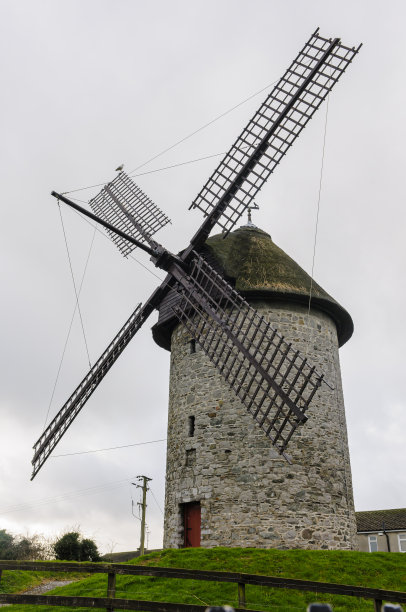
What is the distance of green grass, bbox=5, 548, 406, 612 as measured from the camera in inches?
349

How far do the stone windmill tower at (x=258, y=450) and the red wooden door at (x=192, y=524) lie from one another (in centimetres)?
2

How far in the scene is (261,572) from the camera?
407 inches

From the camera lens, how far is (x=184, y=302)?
1558 centimetres

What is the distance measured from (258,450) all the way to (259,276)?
480cm

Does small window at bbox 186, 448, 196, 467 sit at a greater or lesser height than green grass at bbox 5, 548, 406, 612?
greater

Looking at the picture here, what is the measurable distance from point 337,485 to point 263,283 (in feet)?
18.1

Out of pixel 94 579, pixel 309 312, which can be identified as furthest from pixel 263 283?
pixel 94 579

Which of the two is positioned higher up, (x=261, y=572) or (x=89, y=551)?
(x=89, y=551)

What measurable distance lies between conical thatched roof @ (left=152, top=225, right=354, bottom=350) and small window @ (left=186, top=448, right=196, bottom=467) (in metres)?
3.98

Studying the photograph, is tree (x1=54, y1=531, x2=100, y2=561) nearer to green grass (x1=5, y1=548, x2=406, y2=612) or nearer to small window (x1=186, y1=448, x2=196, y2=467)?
small window (x1=186, y1=448, x2=196, y2=467)

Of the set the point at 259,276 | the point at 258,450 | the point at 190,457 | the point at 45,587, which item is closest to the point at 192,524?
the point at 190,457

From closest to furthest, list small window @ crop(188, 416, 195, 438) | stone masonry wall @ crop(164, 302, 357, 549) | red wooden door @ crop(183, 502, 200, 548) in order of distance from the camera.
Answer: stone masonry wall @ crop(164, 302, 357, 549) → red wooden door @ crop(183, 502, 200, 548) → small window @ crop(188, 416, 195, 438)

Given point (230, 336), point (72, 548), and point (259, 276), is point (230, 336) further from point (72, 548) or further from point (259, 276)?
point (72, 548)

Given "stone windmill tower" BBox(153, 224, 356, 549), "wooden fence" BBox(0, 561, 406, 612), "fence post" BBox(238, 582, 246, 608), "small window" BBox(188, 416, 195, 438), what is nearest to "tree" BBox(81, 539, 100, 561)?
"stone windmill tower" BBox(153, 224, 356, 549)
